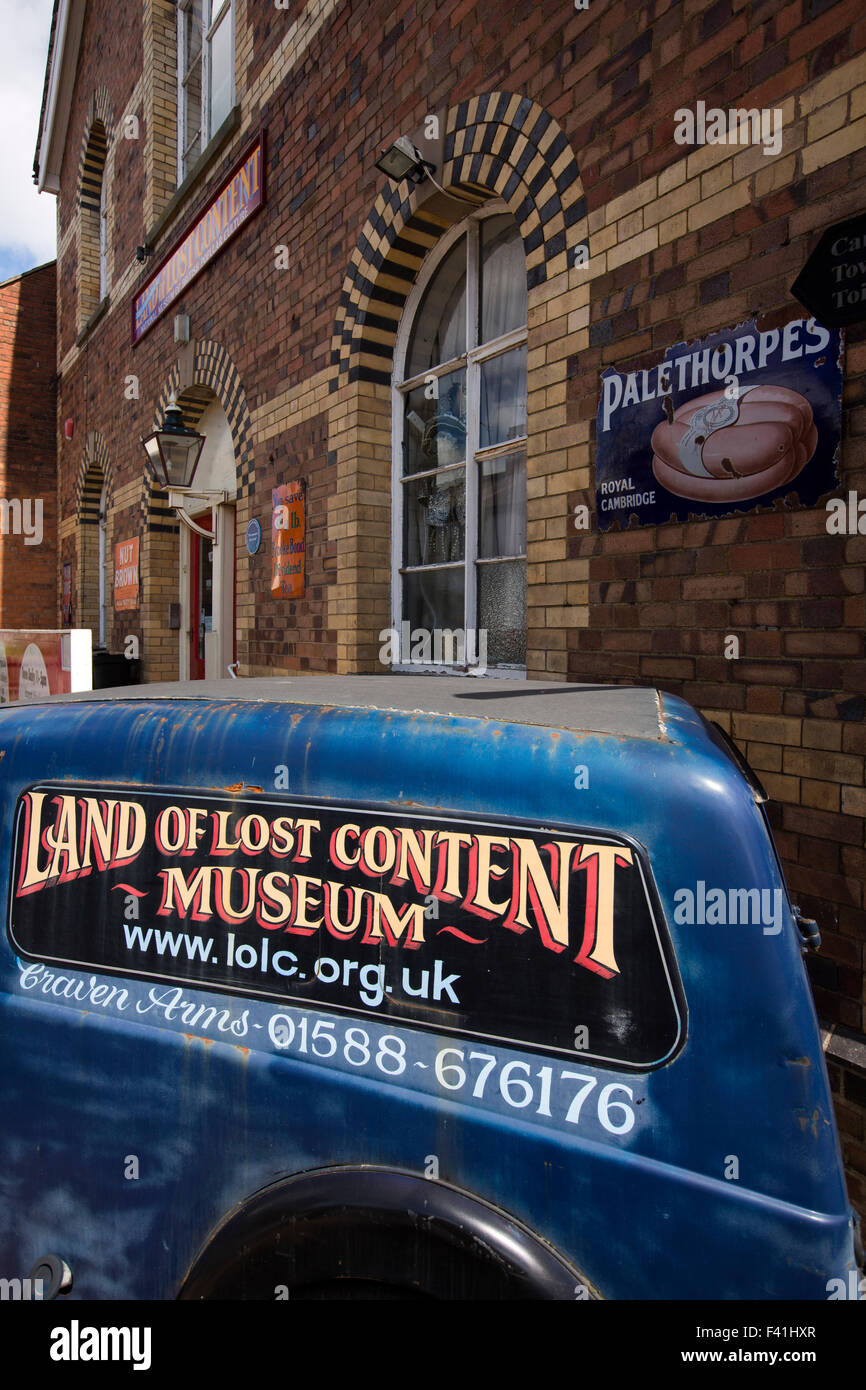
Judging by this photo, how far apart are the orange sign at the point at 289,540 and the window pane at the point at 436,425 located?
2.93ft

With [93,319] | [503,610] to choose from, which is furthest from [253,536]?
[93,319]

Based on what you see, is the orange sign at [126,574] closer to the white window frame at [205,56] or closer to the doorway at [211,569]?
the doorway at [211,569]

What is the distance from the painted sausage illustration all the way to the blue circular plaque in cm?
366

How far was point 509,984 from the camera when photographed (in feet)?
3.85

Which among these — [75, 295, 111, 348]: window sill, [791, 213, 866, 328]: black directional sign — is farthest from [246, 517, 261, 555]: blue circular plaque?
[75, 295, 111, 348]: window sill

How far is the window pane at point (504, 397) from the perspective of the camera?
13.4ft

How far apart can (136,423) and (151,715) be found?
8405mm

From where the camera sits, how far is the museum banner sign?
5836mm

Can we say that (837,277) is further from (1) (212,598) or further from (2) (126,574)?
(2) (126,574)

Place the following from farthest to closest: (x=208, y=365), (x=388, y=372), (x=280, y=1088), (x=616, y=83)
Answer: (x=208, y=365), (x=388, y=372), (x=616, y=83), (x=280, y=1088)

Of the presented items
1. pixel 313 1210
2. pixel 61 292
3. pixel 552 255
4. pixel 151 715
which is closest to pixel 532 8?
pixel 552 255

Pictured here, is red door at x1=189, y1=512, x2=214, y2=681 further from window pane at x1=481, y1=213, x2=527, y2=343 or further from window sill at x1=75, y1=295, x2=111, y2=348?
window pane at x1=481, y1=213, x2=527, y2=343

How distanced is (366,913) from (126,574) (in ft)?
29.4

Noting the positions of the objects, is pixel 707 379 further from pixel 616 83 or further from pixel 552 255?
pixel 616 83
